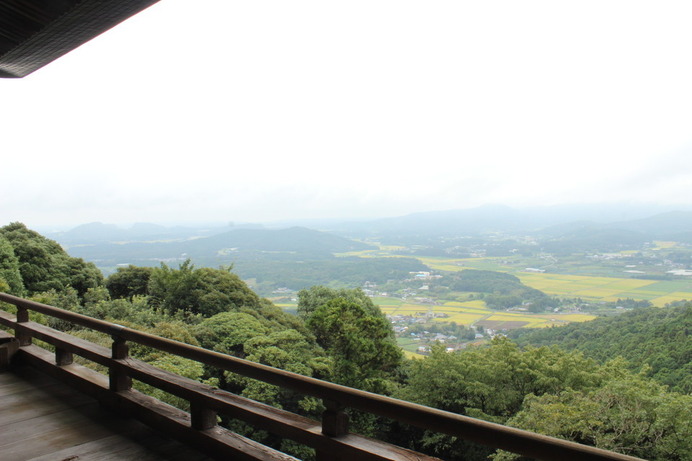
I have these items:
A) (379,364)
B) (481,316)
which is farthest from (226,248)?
(379,364)

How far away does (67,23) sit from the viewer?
2.05 metres

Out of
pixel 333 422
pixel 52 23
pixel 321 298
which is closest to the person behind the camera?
pixel 333 422

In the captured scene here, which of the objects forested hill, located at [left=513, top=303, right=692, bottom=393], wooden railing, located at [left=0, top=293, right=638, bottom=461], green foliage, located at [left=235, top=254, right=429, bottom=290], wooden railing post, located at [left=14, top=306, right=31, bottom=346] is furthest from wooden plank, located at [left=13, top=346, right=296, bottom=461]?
green foliage, located at [left=235, top=254, right=429, bottom=290]

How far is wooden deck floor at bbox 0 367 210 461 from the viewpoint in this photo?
83.9 inches

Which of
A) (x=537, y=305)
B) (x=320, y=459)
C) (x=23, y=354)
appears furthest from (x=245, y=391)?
(x=537, y=305)

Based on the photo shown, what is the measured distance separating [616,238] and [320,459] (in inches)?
4450

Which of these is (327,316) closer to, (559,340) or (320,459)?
(320,459)

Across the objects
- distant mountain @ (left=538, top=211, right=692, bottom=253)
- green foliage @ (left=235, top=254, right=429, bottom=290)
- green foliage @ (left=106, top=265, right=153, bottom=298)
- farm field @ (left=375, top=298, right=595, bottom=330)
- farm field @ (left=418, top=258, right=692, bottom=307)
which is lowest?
farm field @ (left=375, top=298, right=595, bottom=330)

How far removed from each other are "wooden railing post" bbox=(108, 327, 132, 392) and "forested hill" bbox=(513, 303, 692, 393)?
67.0ft

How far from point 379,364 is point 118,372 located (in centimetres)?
1512

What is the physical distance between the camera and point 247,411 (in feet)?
6.21

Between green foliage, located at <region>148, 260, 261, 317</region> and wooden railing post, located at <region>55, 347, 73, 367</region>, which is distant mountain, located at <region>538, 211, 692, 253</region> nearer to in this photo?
green foliage, located at <region>148, 260, 261, 317</region>

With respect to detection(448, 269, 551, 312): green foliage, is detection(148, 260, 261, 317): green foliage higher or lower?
higher

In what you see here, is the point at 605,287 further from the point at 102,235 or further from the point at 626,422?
the point at 102,235
